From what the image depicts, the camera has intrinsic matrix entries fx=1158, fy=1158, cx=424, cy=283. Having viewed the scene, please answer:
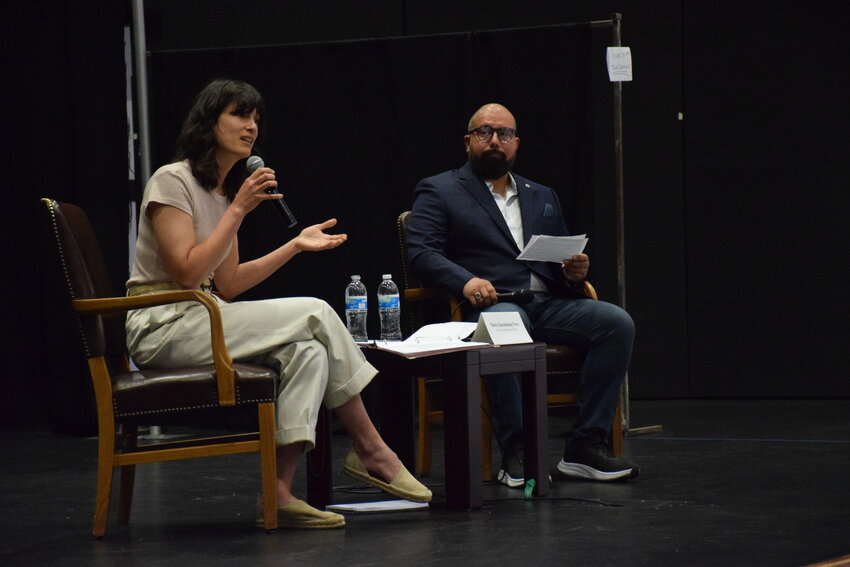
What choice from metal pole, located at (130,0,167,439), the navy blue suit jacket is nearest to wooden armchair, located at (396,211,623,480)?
the navy blue suit jacket

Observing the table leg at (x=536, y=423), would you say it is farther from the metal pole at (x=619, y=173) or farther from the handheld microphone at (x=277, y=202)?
the metal pole at (x=619, y=173)

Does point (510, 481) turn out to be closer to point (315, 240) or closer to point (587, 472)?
point (587, 472)

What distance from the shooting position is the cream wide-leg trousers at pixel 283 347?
286 centimetres

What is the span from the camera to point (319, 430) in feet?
10.5

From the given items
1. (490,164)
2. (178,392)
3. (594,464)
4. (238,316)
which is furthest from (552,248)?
(178,392)

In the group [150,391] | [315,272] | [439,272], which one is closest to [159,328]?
[150,391]

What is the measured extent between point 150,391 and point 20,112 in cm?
291

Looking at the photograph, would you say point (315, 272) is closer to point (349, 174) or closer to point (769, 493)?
point (349, 174)

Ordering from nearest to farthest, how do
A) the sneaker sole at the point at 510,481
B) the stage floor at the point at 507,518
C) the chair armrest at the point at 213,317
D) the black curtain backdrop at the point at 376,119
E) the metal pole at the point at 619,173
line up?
the stage floor at the point at 507,518 < the chair armrest at the point at 213,317 < the sneaker sole at the point at 510,481 < the metal pole at the point at 619,173 < the black curtain backdrop at the point at 376,119

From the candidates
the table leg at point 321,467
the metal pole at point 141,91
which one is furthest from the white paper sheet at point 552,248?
the metal pole at point 141,91

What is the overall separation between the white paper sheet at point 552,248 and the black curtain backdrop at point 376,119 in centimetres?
105

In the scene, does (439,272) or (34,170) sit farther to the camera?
(34,170)

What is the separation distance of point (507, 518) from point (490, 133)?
1.52m

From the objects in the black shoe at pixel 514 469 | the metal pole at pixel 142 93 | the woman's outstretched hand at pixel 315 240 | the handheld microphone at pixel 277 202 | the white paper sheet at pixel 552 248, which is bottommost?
the black shoe at pixel 514 469
